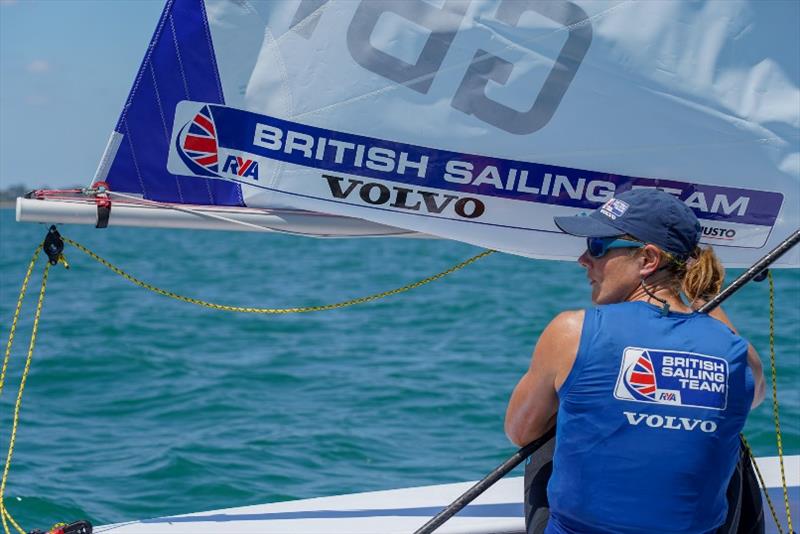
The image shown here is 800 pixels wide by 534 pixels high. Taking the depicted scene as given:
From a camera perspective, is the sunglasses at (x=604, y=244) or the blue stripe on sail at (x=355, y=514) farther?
the blue stripe on sail at (x=355, y=514)

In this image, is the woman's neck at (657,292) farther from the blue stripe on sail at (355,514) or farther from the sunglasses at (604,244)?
the blue stripe on sail at (355,514)

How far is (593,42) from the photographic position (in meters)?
2.49

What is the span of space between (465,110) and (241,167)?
0.52 m

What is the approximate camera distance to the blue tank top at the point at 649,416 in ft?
5.56

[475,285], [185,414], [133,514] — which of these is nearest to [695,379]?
[133,514]

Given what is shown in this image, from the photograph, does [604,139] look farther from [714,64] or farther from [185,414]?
[185,414]

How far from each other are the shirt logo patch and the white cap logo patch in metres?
0.26

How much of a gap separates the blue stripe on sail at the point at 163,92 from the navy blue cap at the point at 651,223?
99 centimetres

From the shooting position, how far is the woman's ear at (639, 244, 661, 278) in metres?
1.81

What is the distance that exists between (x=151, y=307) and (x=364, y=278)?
4.89 meters

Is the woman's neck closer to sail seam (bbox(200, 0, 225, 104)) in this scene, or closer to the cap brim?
the cap brim

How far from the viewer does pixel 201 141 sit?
2457mm

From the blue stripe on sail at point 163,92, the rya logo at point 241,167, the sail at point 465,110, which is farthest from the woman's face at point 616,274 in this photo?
the blue stripe on sail at point 163,92

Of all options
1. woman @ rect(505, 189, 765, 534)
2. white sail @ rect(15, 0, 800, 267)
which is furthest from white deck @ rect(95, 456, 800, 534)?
woman @ rect(505, 189, 765, 534)
